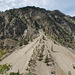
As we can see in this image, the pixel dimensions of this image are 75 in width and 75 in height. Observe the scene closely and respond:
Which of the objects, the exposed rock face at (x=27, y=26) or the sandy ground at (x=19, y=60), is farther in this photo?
the exposed rock face at (x=27, y=26)

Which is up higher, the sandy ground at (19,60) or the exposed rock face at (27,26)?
the exposed rock face at (27,26)

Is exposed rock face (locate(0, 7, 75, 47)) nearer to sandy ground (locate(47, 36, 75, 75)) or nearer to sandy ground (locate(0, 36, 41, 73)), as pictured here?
sandy ground (locate(47, 36, 75, 75))

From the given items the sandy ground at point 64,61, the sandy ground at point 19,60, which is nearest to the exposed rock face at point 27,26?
the sandy ground at point 64,61

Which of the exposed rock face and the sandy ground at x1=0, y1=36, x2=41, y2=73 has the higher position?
the exposed rock face

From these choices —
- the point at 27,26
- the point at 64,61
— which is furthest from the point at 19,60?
the point at 27,26

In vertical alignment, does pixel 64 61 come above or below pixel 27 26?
below

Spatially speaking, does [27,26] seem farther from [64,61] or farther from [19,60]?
[64,61]

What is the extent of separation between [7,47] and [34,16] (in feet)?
186

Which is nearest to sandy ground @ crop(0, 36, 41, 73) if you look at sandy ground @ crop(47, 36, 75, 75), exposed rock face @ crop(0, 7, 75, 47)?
sandy ground @ crop(47, 36, 75, 75)

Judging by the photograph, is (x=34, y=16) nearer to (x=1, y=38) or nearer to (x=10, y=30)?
(x=10, y=30)

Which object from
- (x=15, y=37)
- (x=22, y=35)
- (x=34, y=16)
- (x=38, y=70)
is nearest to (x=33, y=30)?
(x=22, y=35)

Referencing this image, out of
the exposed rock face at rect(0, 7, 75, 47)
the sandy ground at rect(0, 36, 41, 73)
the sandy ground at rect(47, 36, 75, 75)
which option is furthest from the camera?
the exposed rock face at rect(0, 7, 75, 47)

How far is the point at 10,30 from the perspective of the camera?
95.1 metres

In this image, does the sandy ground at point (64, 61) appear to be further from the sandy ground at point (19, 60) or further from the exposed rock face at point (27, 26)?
the exposed rock face at point (27, 26)
